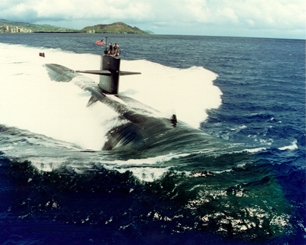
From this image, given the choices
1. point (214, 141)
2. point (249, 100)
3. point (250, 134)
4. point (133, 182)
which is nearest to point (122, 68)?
point (249, 100)

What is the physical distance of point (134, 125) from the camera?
50.5ft

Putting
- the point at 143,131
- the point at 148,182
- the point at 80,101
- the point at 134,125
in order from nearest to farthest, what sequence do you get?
1. the point at 148,182
2. the point at 143,131
3. the point at 134,125
4. the point at 80,101

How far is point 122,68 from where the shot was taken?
1491 inches

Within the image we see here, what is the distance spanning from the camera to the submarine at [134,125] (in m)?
13.2

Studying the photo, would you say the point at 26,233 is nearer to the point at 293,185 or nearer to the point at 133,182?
the point at 133,182

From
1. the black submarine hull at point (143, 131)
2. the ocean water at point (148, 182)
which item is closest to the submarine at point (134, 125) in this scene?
the black submarine hull at point (143, 131)

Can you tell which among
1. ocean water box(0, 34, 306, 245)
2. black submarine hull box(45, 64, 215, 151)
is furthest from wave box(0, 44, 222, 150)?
black submarine hull box(45, 64, 215, 151)

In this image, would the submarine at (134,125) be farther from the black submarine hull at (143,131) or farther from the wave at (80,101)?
the wave at (80,101)

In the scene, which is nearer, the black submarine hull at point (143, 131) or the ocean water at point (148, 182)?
the ocean water at point (148, 182)

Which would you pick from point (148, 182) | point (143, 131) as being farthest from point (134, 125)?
point (148, 182)

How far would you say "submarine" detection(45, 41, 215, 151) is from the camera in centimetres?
1323

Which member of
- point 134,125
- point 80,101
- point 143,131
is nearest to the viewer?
point 143,131

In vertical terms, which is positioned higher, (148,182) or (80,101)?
(80,101)

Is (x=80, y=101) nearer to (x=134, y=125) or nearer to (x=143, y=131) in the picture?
(x=134, y=125)
